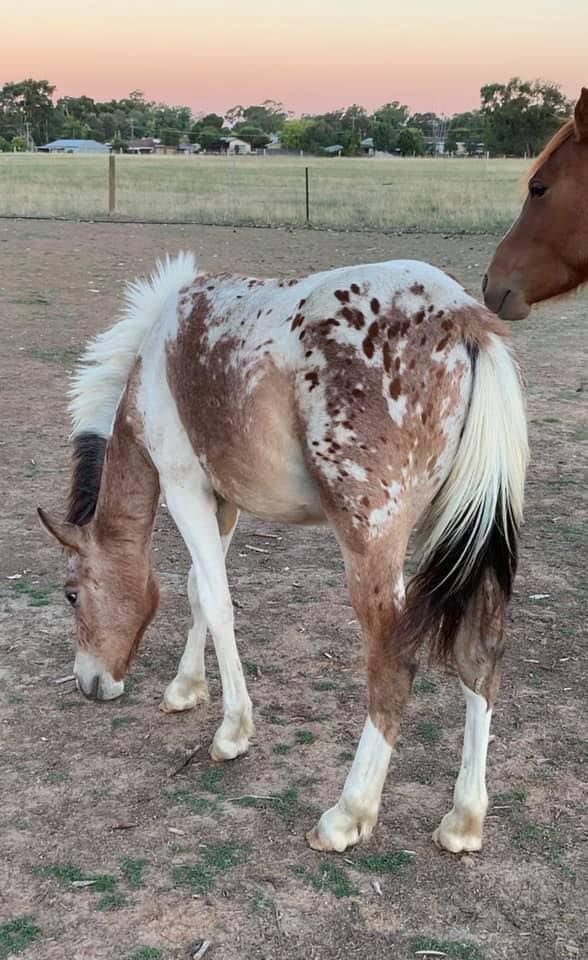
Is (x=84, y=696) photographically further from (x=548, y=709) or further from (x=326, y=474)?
(x=548, y=709)

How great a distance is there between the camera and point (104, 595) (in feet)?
12.1

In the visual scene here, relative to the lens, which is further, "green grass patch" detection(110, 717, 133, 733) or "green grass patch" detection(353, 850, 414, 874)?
"green grass patch" detection(110, 717, 133, 733)

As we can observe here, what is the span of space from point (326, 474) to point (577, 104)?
248 centimetres

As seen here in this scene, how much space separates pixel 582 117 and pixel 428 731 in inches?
113

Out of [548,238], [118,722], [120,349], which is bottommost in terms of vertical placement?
[118,722]

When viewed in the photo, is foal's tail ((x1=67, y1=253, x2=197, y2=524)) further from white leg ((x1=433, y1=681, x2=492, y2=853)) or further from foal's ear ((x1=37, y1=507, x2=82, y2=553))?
white leg ((x1=433, y1=681, x2=492, y2=853))

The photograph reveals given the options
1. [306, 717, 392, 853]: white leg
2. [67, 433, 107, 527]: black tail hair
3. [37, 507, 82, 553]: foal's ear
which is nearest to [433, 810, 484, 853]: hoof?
[306, 717, 392, 853]: white leg

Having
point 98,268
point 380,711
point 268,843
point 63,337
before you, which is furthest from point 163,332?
point 98,268

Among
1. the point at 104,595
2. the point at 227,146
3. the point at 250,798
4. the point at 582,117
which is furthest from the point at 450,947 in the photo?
the point at 227,146

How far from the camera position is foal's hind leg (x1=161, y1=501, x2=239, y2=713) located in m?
3.86

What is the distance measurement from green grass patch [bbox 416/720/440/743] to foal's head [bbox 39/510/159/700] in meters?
1.22

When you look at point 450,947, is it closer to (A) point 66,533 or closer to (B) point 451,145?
(A) point 66,533

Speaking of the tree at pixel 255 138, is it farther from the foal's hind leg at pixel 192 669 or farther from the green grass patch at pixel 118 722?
the green grass patch at pixel 118 722

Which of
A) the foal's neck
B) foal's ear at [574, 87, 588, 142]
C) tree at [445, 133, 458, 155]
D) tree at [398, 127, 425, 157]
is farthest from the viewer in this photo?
tree at [398, 127, 425, 157]
